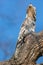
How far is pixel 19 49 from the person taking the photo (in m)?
3.71

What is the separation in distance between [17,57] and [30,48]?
0.25 m

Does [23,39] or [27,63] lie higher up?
[23,39]

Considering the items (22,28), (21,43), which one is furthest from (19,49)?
(22,28)

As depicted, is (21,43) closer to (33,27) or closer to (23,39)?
(23,39)

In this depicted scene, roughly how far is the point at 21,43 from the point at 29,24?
334 millimetres

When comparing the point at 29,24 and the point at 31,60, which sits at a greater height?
Result: the point at 29,24

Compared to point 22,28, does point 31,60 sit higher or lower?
lower

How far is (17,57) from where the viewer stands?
12.3 ft

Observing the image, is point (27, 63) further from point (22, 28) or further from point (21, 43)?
point (22, 28)

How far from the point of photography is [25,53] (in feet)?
12.2

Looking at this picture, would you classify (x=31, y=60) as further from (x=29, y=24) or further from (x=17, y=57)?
(x=29, y=24)

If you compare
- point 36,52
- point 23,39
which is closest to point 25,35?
point 23,39

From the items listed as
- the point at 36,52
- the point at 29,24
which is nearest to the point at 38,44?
the point at 36,52

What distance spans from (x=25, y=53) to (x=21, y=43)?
0.18 m
